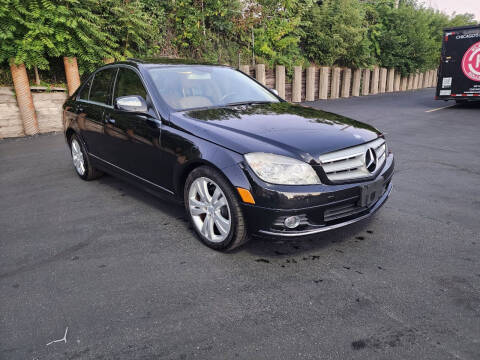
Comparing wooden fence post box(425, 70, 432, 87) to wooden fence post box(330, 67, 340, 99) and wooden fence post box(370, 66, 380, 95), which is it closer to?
wooden fence post box(370, 66, 380, 95)

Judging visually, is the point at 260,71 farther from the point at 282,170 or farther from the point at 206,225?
the point at 282,170

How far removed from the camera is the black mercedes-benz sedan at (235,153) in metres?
2.92

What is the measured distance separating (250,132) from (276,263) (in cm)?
111

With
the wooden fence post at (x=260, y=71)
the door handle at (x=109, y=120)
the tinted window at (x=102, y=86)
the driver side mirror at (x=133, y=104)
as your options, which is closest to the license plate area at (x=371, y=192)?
the driver side mirror at (x=133, y=104)

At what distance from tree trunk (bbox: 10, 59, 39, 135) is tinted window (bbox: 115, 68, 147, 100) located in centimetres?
604

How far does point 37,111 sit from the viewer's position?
966 centimetres

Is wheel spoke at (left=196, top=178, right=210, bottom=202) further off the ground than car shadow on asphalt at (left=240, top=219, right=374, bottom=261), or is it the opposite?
wheel spoke at (left=196, top=178, right=210, bottom=202)

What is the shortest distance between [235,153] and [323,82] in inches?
664

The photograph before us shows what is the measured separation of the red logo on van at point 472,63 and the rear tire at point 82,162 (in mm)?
13840

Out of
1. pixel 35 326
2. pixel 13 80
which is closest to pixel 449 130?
pixel 35 326

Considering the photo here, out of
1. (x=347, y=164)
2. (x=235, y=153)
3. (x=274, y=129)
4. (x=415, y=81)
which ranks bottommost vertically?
(x=415, y=81)

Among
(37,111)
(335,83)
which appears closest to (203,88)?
(37,111)

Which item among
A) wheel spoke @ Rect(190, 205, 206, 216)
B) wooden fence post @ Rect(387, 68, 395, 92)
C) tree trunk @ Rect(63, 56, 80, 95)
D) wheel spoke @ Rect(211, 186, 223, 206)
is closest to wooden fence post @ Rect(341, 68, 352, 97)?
wooden fence post @ Rect(387, 68, 395, 92)

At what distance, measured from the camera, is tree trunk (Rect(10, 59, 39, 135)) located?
905 centimetres
